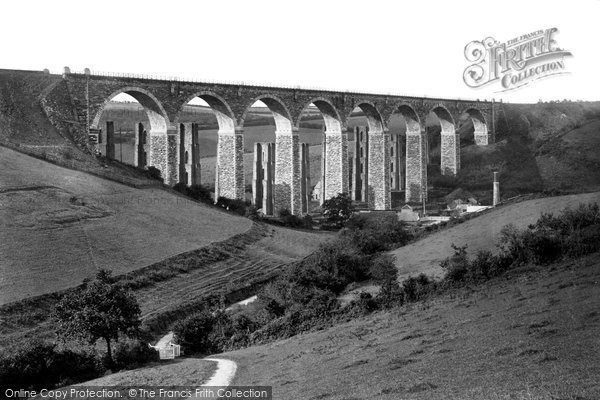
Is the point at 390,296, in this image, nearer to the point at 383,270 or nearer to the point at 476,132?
the point at 383,270

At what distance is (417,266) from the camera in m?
40.7

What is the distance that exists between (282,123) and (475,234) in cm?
3001

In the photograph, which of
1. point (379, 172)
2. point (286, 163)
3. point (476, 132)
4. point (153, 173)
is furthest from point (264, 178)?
point (476, 132)

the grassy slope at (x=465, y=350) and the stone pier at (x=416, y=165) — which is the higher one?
the stone pier at (x=416, y=165)

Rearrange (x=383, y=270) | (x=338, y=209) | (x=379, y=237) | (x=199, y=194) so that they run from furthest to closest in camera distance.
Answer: (x=338, y=209)
(x=199, y=194)
(x=379, y=237)
(x=383, y=270)

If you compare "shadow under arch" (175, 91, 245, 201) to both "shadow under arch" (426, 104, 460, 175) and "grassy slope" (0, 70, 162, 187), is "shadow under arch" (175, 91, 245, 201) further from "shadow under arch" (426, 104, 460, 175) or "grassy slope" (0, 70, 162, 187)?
"shadow under arch" (426, 104, 460, 175)

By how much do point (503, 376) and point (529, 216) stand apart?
29.7 meters

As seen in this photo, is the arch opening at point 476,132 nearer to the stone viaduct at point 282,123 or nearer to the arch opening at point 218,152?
the stone viaduct at point 282,123

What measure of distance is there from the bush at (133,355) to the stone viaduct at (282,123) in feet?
94.0

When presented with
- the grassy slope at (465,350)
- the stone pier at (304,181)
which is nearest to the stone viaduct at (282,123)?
the stone pier at (304,181)

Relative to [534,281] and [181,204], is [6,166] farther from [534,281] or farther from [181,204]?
[534,281]

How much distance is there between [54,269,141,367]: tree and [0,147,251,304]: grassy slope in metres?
3.96

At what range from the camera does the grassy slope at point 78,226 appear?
35562 millimetres

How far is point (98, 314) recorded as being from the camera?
93.4 feet
